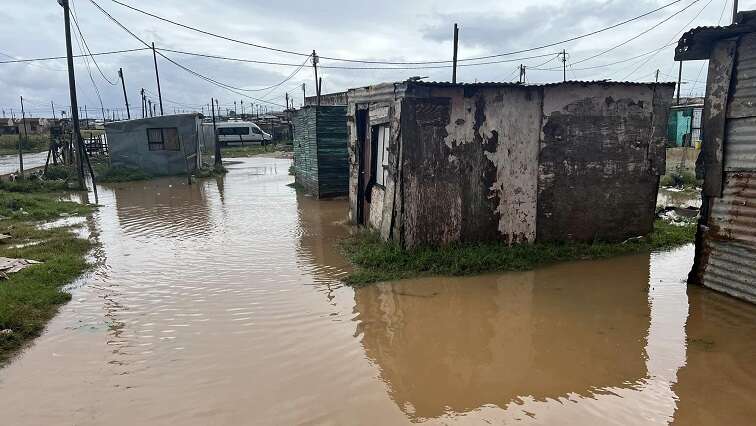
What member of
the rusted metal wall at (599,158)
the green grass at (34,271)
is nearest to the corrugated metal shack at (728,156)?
the rusted metal wall at (599,158)

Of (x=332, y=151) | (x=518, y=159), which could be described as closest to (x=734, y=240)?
(x=518, y=159)

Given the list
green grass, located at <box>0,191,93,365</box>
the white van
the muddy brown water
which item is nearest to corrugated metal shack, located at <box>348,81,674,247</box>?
the muddy brown water

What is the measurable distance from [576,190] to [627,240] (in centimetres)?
136

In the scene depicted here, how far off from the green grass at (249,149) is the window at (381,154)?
83.0 feet

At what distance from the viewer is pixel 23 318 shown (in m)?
5.26

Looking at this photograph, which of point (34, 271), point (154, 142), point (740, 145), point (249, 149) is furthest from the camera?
point (249, 149)

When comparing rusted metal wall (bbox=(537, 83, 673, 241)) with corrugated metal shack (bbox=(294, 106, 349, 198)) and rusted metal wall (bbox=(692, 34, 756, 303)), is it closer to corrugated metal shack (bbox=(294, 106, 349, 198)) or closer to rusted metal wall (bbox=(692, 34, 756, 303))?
rusted metal wall (bbox=(692, 34, 756, 303))

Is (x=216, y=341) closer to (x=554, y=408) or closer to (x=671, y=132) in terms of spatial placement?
(x=554, y=408)

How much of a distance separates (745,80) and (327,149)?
1022 centimetres

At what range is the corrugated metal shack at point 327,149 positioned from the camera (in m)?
13.8

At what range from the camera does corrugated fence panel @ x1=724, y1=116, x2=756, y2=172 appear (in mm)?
5434

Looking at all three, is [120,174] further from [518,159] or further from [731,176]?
[731,176]

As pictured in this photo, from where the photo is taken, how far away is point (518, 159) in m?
7.61

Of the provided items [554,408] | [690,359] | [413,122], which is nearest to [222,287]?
[413,122]
